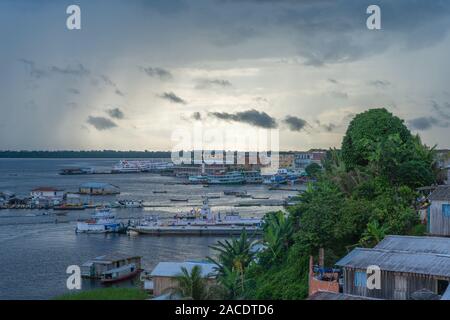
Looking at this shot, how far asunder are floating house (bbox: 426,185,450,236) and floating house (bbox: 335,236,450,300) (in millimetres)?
1273

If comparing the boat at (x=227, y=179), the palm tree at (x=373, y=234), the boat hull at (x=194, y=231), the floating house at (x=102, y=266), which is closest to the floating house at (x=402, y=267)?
the palm tree at (x=373, y=234)

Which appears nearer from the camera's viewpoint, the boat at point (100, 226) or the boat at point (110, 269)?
the boat at point (110, 269)

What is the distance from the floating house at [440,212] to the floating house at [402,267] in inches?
50.1

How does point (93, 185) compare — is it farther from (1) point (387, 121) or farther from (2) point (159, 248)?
(1) point (387, 121)

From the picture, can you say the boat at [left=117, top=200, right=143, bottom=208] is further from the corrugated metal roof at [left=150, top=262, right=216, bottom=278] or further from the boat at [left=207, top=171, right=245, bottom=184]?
the corrugated metal roof at [left=150, top=262, right=216, bottom=278]

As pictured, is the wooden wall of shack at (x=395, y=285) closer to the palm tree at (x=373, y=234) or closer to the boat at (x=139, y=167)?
the palm tree at (x=373, y=234)

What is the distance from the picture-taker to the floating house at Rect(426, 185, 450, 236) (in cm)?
876

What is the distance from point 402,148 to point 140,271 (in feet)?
32.2

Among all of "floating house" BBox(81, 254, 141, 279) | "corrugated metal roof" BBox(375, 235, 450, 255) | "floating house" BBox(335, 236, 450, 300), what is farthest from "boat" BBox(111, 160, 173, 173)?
"floating house" BBox(335, 236, 450, 300)

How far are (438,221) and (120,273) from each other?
11165 mm

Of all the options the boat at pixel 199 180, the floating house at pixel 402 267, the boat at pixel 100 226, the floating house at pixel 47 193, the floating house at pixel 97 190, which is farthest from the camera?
the boat at pixel 199 180

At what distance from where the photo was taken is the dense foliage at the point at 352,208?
9555 millimetres

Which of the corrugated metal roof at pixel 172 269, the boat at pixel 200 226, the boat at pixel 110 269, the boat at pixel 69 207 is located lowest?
the boat at pixel 110 269

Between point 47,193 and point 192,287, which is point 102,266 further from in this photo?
point 47,193
